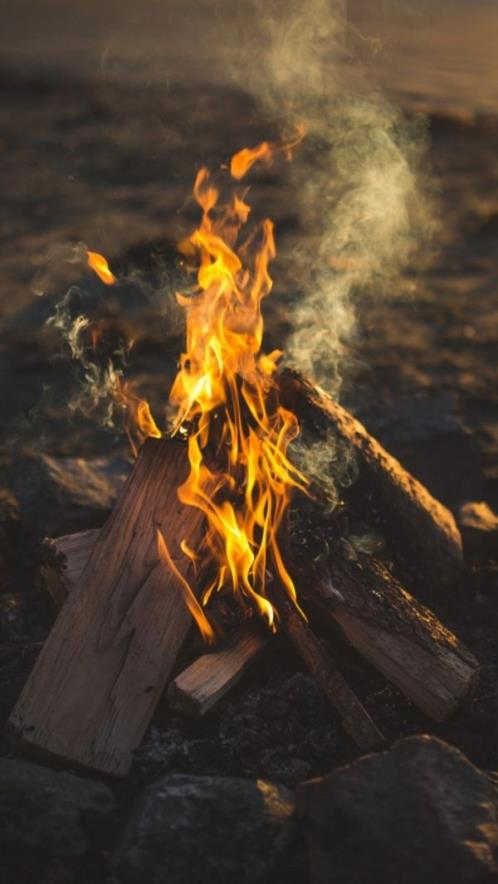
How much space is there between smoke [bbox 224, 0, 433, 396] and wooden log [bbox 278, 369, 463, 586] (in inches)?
59.1

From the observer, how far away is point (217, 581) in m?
3.72

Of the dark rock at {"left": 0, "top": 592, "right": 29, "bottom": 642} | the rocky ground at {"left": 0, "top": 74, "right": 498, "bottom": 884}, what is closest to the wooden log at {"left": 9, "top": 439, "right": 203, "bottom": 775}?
the rocky ground at {"left": 0, "top": 74, "right": 498, "bottom": 884}

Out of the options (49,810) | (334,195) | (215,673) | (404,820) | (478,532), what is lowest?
(49,810)

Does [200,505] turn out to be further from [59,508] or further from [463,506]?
[463,506]

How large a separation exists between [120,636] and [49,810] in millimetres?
675

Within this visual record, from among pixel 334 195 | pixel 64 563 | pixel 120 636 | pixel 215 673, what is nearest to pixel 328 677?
pixel 215 673

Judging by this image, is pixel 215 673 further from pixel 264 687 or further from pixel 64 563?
pixel 64 563

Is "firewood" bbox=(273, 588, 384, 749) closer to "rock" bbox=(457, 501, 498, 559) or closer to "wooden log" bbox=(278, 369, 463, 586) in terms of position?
"wooden log" bbox=(278, 369, 463, 586)

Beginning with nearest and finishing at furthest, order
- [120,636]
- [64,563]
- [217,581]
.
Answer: [120,636] < [217,581] < [64,563]

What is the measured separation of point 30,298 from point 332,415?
4731 millimetres

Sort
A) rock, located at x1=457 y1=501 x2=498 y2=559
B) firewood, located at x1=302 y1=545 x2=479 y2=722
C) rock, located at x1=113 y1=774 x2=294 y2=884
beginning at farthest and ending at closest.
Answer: rock, located at x1=457 y1=501 x2=498 y2=559, firewood, located at x1=302 y1=545 x2=479 y2=722, rock, located at x1=113 y1=774 x2=294 y2=884

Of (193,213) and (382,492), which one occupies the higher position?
(193,213)

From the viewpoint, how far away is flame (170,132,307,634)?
12.0 ft

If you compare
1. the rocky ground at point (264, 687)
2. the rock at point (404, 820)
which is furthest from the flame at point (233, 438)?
the rock at point (404, 820)
